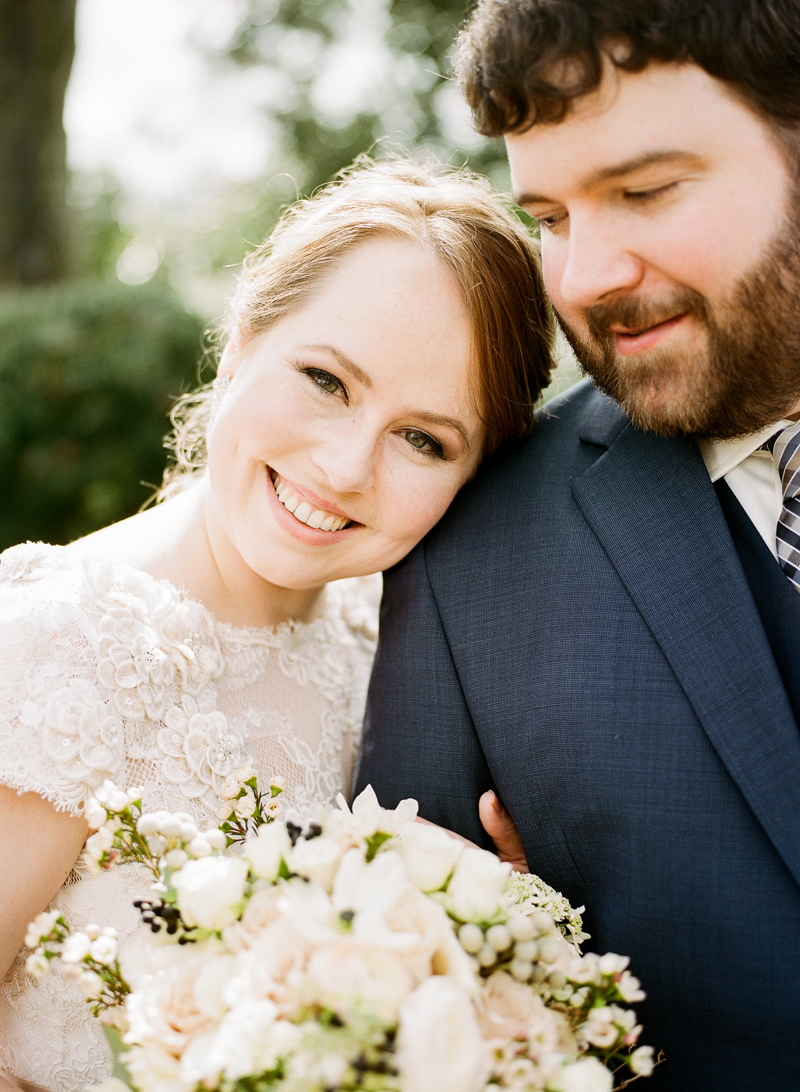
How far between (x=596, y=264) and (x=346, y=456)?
0.64 m

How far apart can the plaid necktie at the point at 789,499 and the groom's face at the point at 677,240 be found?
64 millimetres

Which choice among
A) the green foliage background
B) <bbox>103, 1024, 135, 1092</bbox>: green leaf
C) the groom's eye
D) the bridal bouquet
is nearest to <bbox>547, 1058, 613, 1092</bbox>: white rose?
the bridal bouquet

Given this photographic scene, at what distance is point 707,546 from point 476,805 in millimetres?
735

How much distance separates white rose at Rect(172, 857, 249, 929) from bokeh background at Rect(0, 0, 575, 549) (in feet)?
5.83

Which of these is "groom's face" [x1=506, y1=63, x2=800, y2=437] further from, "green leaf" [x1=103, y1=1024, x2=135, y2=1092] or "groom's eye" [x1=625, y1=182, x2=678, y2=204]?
"green leaf" [x1=103, y1=1024, x2=135, y2=1092]

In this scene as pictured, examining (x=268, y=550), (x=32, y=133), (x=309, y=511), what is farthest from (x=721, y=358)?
(x=32, y=133)

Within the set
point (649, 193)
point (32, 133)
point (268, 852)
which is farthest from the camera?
point (32, 133)

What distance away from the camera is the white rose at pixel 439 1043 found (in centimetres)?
92

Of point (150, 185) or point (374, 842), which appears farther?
point (150, 185)

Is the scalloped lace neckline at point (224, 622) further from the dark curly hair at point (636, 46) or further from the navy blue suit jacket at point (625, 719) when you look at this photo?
the dark curly hair at point (636, 46)

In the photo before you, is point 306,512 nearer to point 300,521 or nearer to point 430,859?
point 300,521

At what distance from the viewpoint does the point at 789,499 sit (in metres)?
1.97

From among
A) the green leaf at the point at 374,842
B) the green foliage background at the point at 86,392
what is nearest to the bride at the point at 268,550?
the green leaf at the point at 374,842

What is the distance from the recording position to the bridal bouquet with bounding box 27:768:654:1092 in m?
0.94
